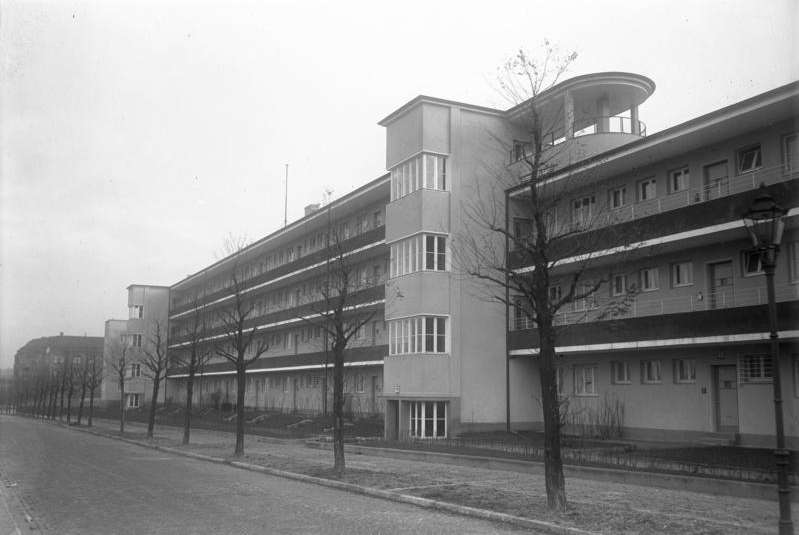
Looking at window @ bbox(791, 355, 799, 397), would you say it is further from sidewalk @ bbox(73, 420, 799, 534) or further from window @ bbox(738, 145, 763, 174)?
sidewalk @ bbox(73, 420, 799, 534)

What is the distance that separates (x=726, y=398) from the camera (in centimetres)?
2561

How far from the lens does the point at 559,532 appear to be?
39.0ft

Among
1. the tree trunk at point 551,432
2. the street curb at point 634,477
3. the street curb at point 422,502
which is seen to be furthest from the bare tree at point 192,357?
the tree trunk at point 551,432

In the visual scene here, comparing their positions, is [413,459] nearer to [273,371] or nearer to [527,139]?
[527,139]

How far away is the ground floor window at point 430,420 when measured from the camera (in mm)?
32469

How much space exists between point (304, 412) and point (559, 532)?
142ft

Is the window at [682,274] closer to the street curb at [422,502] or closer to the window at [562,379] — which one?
the window at [562,379]

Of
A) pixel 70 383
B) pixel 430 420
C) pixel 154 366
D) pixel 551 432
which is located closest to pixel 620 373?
pixel 430 420

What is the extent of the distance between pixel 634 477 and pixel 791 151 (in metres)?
12.2

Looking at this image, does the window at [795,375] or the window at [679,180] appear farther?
the window at [679,180]

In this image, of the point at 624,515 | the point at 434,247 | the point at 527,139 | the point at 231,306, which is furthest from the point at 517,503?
the point at 231,306

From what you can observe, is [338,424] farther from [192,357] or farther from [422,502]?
[192,357]

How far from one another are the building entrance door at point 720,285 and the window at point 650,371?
338 cm

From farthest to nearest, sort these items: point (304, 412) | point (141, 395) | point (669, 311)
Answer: point (141, 395) < point (304, 412) < point (669, 311)
